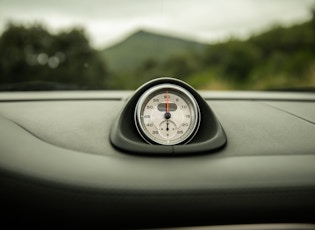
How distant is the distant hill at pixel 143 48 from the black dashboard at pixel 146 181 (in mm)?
916

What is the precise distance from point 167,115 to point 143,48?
1050mm

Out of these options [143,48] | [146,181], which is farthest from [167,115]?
[143,48]

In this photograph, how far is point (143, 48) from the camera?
2977 mm

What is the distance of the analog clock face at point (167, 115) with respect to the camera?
2012mm

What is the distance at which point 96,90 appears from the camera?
3178 millimetres

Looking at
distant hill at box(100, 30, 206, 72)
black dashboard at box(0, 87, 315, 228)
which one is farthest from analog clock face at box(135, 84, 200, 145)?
distant hill at box(100, 30, 206, 72)

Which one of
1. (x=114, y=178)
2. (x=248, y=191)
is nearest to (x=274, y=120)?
(x=248, y=191)

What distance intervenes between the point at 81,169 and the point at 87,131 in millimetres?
325

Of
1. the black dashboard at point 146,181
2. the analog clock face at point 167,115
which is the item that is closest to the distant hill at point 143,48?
the analog clock face at point 167,115

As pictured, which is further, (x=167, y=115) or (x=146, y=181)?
(x=167, y=115)

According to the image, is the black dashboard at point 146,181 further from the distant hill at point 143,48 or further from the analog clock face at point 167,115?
the distant hill at point 143,48

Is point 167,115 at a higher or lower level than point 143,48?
lower

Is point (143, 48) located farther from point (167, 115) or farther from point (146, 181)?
point (146, 181)

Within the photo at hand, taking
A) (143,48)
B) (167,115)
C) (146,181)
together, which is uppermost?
(143,48)
